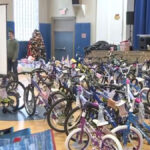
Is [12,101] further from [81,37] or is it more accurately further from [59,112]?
[81,37]

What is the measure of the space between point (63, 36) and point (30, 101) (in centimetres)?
765

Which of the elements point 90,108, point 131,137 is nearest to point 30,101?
point 90,108

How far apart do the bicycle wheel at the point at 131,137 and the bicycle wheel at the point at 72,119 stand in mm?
705

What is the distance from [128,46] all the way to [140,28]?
5.20ft

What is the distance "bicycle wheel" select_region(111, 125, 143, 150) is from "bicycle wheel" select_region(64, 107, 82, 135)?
2.31ft

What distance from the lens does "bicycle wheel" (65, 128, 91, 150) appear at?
321 centimetres

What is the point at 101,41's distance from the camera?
10664 millimetres

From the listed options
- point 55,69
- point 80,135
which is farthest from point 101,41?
point 80,135

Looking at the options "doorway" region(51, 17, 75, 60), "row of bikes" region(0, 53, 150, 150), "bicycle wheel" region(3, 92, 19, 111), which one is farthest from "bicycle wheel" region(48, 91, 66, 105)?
"doorway" region(51, 17, 75, 60)

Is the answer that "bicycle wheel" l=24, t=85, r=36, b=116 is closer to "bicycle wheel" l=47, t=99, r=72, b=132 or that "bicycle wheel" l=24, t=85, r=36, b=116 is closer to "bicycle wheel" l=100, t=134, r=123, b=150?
"bicycle wheel" l=47, t=99, r=72, b=132

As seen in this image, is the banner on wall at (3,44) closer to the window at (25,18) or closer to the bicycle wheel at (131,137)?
the bicycle wheel at (131,137)

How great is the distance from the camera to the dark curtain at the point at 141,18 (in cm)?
1082

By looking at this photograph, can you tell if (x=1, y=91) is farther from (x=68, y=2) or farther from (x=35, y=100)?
(x=68, y=2)

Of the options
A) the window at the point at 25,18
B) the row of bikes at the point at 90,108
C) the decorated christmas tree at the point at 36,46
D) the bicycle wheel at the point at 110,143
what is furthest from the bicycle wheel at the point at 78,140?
the window at the point at 25,18
